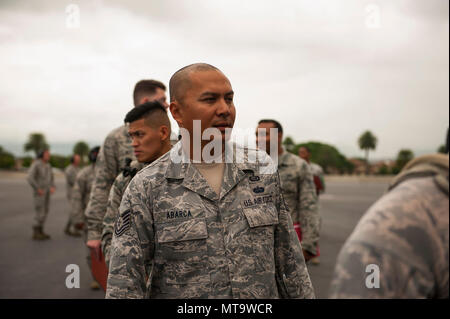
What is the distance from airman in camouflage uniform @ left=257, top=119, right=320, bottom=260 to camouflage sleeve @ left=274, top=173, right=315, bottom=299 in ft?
7.54

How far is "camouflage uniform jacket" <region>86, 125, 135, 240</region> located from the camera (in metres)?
3.36

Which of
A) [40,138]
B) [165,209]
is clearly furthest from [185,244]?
[40,138]

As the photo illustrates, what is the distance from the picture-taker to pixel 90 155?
6.13 meters

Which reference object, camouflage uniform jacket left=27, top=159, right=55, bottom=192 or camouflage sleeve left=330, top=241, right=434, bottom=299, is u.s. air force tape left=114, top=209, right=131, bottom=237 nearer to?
camouflage sleeve left=330, top=241, right=434, bottom=299

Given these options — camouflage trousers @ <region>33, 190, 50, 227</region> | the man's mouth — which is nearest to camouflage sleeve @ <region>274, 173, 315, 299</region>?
the man's mouth

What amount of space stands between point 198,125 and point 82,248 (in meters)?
7.29

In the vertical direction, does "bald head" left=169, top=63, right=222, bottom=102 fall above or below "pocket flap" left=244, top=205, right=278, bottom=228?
above

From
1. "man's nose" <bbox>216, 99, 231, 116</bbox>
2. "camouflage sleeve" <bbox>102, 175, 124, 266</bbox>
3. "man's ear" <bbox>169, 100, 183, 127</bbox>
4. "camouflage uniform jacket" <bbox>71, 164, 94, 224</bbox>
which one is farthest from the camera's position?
"camouflage uniform jacket" <bbox>71, 164, 94, 224</bbox>

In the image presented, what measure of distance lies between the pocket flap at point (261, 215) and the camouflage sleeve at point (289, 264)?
3.6 inches

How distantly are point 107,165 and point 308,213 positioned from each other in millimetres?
2146

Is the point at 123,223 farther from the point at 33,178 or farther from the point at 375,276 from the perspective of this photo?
the point at 33,178

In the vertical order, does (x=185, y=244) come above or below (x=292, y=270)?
above

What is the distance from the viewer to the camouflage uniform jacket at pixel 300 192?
14.1 feet
